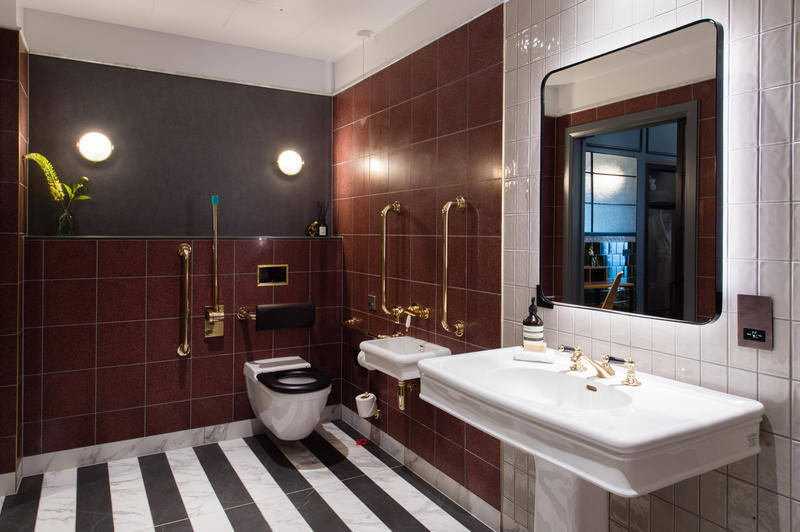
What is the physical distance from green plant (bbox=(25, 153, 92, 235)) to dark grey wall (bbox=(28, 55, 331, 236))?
0.06 m

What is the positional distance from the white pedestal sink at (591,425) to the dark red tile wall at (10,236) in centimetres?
224

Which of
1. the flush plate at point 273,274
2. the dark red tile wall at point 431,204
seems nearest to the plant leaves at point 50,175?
the flush plate at point 273,274

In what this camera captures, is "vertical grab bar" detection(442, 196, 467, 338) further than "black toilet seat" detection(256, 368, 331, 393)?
No

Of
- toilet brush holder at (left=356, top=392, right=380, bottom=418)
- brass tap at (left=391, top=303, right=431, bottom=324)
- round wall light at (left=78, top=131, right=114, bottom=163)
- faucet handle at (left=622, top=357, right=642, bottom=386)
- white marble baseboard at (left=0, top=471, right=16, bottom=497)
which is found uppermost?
round wall light at (left=78, top=131, right=114, bottom=163)

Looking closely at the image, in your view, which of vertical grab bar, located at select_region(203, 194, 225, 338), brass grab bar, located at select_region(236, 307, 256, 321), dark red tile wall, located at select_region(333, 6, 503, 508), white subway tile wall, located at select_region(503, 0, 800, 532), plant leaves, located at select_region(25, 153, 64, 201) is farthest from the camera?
brass grab bar, located at select_region(236, 307, 256, 321)

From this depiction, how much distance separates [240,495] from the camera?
2.73 metres

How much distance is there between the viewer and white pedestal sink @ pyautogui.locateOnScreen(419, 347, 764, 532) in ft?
4.00

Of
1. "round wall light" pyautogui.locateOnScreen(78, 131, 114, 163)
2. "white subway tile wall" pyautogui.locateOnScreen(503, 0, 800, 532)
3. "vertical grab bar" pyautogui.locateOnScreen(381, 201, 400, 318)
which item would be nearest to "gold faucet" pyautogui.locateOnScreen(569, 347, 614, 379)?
"white subway tile wall" pyautogui.locateOnScreen(503, 0, 800, 532)

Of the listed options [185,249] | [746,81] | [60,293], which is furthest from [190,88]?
[746,81]

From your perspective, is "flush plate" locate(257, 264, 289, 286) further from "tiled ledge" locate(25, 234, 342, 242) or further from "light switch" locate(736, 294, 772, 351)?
"light switch" locate(736, 294, 772, 351)

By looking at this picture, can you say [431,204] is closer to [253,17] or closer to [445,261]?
[445,261]

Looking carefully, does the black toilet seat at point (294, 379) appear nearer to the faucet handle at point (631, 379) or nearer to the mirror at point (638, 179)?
the mirror at point (638, 179)

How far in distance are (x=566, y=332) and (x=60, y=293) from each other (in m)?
2.70

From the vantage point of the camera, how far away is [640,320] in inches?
70.2
